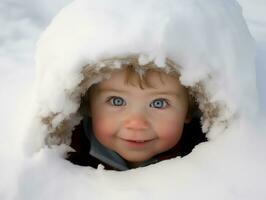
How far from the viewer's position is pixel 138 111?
1.29 meters

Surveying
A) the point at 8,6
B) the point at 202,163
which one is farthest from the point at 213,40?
the point at 8,6

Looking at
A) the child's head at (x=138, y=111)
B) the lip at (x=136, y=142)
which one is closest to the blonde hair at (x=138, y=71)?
the child's head at (x=138, y=111)

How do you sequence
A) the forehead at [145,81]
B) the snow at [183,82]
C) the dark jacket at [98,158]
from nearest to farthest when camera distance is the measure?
the snow at [183,82], the forehead at [145,81], the dark jacket at [98,158]

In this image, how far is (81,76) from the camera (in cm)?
119

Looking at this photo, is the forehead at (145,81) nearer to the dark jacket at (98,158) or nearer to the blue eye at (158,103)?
the blue eye at (158,103)

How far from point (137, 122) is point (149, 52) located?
0.64 feet

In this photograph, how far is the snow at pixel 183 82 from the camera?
44.8 inches

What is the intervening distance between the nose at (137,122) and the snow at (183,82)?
0.35 feet

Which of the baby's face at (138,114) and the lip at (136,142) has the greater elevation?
the baby's face at (138,114)

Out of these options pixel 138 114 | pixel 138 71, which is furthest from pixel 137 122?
pixel 138 71

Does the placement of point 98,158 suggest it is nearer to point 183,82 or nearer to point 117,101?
point 117,101

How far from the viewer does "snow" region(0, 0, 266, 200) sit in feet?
3.74

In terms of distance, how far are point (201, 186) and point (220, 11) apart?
0.34 meters

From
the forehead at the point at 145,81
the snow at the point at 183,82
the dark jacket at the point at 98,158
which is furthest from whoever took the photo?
the dark jacket at the point at 98,158
